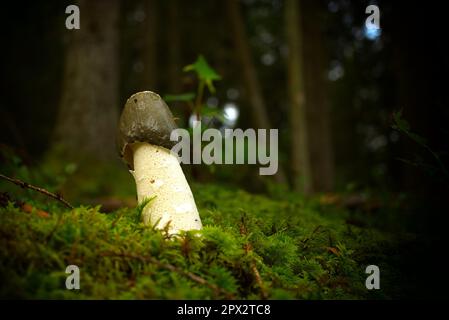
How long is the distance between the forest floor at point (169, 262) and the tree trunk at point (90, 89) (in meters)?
4.50

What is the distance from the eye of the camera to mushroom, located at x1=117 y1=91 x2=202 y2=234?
2539mm

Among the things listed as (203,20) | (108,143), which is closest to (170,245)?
(108,143)

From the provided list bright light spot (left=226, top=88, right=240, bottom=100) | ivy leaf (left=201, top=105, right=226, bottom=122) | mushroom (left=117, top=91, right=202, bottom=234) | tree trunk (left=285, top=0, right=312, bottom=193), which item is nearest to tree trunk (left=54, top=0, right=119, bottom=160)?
ivy leaf (left=201, top=105, right=226, bottom=122)

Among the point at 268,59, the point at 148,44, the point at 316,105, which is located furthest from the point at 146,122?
the point at 268,59

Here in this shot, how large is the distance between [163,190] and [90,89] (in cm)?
514

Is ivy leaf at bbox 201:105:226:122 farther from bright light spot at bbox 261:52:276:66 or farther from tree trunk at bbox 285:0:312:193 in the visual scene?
bright light spot at bbox 261:52:276:66

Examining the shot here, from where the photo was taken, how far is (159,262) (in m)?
2.01

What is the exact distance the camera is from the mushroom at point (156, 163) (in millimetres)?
2539

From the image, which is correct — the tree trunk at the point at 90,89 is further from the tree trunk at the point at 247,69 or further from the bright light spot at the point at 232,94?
the bright light spot at the point at 232,94

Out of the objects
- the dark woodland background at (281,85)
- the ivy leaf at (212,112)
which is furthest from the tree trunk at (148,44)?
the ivy leaf at (212,112)

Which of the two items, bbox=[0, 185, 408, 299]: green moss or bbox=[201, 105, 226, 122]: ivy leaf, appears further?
bbox=[201, 105, 226, 122]: ivy leaf

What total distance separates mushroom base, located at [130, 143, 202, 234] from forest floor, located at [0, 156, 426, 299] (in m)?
0.12
